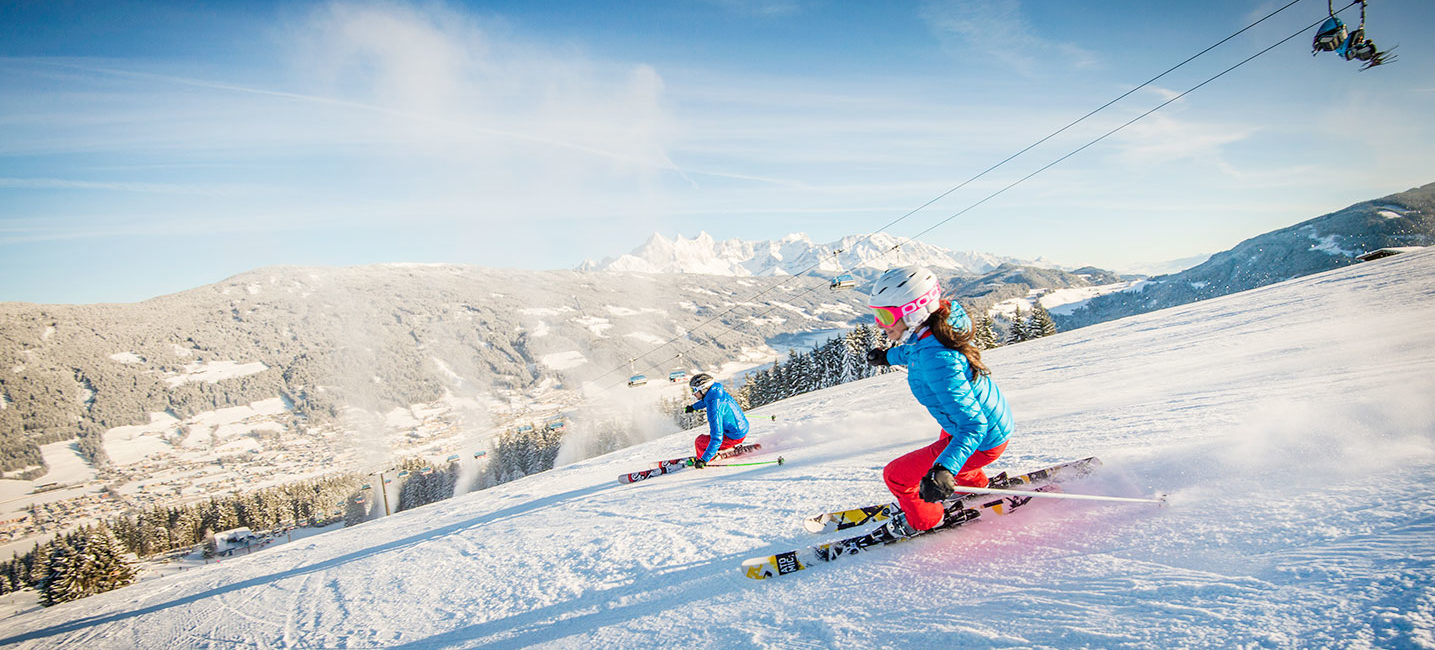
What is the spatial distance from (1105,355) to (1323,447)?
32.6 ft

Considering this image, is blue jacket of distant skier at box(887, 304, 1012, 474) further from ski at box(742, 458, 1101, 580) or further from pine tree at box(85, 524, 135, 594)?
pine tree at box(85, 524, 135, 594)

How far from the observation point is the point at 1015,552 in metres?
3.34

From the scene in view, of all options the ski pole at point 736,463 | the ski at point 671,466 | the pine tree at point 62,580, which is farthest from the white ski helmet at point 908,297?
the pine tree at point 62,580

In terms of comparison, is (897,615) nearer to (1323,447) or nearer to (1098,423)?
(1323,447)

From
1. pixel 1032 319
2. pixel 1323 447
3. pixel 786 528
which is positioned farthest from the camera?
pixel 1032 319

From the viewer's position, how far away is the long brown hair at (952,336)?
3.62 meters

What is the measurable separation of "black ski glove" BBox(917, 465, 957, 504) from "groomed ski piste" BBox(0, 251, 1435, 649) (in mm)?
425

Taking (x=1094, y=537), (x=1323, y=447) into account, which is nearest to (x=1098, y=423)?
(x=1323, y=447)

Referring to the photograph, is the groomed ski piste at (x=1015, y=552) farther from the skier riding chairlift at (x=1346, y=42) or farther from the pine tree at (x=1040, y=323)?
the pine tree at (x=1040, y=323)

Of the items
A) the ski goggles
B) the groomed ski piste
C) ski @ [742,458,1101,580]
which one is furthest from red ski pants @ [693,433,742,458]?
the ski goggles

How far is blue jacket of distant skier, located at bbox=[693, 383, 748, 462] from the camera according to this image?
8781 millimetres

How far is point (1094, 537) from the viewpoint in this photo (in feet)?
10.6

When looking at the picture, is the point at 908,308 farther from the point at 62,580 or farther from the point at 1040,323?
the point at 1040,323

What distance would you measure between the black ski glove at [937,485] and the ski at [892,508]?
2.69ft
